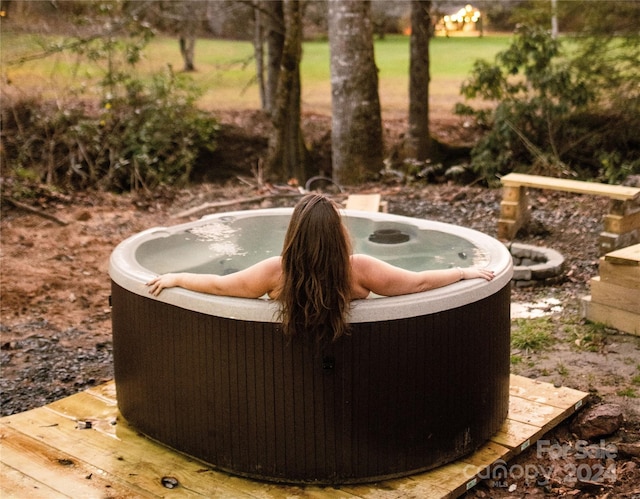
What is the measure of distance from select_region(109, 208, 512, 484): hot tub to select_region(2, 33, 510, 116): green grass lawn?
657 centimetres

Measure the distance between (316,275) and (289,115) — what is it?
6.07 meters

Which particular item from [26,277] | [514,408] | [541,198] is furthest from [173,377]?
[541,198]

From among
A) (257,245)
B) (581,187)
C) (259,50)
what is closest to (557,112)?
(581,187)

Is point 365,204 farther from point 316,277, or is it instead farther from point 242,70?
point 242,70

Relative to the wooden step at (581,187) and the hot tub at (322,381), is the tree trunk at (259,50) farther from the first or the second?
the hot tub at (322,381)

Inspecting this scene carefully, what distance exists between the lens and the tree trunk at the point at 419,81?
8914 millimetres

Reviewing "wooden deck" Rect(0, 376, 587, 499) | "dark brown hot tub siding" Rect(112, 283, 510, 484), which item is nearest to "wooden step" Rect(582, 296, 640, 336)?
"wooden deck" Rect(0, 376, 587, 499)

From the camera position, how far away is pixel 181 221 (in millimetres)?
6609

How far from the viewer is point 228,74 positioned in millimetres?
14531

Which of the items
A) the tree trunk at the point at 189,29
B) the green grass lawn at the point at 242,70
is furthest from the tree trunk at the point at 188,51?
the green grass lawn at the point at 242,70

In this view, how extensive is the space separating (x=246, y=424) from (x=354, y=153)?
541cm

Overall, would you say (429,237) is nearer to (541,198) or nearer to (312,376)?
(312,376)

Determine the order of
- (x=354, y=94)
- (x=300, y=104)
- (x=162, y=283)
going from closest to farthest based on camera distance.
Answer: (x=162, y=283) → (x=354, y=94) → (x=300, y=104)

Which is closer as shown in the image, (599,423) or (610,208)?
(599,423)
